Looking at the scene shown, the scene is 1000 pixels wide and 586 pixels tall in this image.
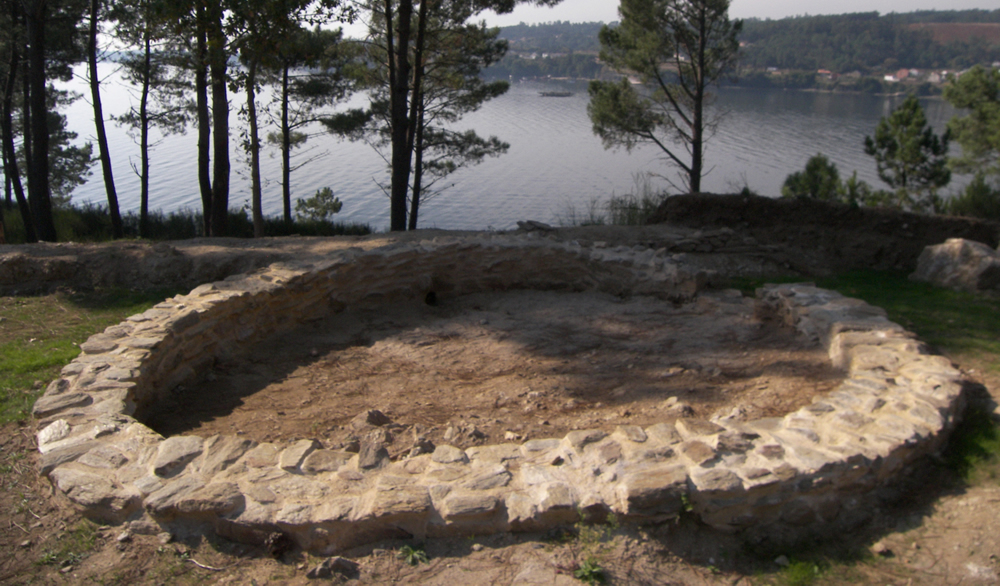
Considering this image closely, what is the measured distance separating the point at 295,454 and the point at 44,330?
144 inches

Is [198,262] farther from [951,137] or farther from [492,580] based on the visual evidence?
[951,137]

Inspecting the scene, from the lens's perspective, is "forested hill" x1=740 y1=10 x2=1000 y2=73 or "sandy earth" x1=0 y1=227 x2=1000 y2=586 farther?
"forested hill" x1=740 y1=10 x2=1000 y2=73

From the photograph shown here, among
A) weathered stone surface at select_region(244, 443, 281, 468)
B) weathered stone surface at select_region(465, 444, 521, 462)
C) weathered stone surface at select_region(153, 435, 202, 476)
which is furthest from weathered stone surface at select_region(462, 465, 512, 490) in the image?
weathered stone surface at select_region(153, 435, 202, 476)

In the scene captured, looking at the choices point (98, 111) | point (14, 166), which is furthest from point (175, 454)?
point (14, 166)

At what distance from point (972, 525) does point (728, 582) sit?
1306 mm

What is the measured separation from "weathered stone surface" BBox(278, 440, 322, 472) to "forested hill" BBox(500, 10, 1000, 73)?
36.9 meters

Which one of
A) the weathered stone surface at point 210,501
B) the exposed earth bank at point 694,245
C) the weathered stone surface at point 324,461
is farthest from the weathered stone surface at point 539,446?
the exposed earth bank at point 694,245

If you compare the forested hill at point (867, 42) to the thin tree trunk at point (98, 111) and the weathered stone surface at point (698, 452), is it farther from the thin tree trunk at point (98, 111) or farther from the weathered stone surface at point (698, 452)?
the weathered stone surface at point (698, 452)

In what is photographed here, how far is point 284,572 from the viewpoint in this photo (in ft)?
9.09

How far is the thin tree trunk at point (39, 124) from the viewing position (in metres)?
11.3

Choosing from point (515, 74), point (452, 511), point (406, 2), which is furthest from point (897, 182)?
point (515, 74)

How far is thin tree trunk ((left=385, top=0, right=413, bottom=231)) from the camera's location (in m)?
11.5

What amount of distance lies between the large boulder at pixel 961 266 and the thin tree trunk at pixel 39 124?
1385 cm

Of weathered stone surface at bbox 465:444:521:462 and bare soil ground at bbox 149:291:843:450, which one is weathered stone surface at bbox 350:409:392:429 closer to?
bare soil ground at bbox 149:291:843:450
